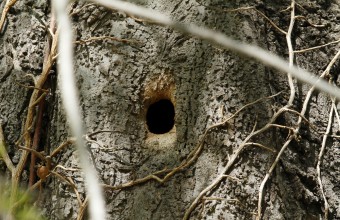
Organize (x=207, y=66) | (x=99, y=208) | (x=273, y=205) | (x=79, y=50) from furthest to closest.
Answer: (x=79, y=50)
(x=207, y=66)
(x=273, y=205)
(x=99, y=208)

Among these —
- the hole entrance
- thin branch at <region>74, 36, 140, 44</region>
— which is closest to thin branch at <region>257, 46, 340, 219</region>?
the hole entrance

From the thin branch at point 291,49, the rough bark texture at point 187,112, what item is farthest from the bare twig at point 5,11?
the thin branch at point 291,49

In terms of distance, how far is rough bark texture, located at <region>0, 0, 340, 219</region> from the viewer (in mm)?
Result: 2053

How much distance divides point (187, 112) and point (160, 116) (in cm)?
40

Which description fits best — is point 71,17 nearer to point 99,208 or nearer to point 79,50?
point 79,50

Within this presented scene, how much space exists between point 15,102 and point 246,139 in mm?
842

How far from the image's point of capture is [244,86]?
2.13 meters

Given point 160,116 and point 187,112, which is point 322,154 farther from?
point 160,116

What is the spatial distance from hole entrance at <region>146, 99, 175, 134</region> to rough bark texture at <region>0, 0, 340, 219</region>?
15cm

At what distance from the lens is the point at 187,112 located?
2.14 metres

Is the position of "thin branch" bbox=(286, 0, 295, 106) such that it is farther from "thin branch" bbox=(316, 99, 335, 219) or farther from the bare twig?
the bare twig

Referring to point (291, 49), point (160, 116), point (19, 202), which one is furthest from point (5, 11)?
point (291, 49)

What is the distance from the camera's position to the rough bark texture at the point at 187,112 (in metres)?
2.05

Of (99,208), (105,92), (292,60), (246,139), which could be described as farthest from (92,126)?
(99,208)
